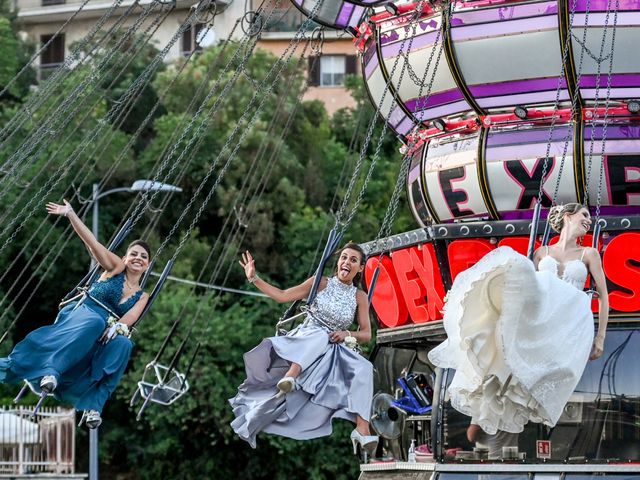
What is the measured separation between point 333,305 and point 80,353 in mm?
2416

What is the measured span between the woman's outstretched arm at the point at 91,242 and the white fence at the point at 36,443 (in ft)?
45.4

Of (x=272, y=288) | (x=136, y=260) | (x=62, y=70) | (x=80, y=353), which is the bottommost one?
(x=80, y=353)

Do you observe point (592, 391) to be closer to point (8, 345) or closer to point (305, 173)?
point (8, 345)

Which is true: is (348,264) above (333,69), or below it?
below

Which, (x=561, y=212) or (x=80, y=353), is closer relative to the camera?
(x=561, y=212)

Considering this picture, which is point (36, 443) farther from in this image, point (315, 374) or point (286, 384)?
point (286, 384)

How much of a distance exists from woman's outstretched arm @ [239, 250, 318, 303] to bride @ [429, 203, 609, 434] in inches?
86.8

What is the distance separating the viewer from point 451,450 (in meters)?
18.3

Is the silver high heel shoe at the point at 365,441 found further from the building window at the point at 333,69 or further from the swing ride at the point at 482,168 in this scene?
the building window at the point at 333,69

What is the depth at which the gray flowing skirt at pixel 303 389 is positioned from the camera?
573 inches

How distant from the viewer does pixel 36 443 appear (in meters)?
29.7

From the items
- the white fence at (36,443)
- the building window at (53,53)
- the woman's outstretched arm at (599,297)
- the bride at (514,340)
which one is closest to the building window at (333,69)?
the building window at (53,53)

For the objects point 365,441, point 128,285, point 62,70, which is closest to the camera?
point 365,441

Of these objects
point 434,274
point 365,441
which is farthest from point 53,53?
point 365,441
